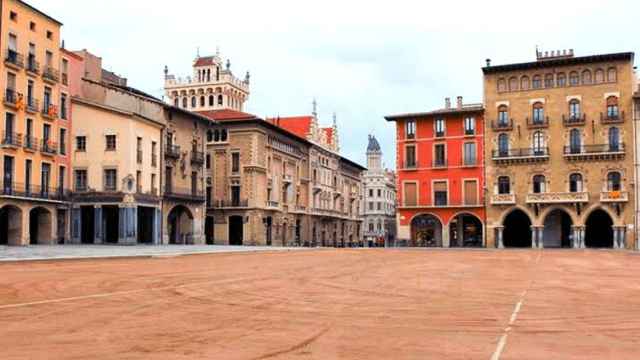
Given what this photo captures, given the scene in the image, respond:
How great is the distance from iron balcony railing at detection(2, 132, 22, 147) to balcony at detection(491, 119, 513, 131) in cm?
4215

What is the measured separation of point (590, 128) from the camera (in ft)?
211

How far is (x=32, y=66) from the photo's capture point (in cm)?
4956

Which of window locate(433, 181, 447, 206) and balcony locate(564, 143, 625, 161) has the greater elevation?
balcony locate(564, 143, 625, 161)

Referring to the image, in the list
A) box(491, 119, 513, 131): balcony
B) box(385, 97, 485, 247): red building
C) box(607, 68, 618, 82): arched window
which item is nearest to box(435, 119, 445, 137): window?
box(385, 97, 485, 247): red building

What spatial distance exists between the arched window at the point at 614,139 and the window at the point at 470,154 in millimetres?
12332

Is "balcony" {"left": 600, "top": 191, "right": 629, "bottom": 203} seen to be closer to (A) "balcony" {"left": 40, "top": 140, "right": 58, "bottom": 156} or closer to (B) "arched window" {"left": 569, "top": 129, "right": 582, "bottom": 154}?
(B) "arched window" {"left": 569, "top": 129, "right": 582, "bottom": 154}

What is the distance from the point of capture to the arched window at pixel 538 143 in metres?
66.1

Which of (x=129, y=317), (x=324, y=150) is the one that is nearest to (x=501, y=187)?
(x=324, y=150)

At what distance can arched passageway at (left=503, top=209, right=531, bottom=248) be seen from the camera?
225ft

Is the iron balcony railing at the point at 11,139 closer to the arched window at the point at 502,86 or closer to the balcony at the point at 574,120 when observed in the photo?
the arched window at the point at 502,86

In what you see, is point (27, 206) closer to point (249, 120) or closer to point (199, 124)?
point (199, 124)

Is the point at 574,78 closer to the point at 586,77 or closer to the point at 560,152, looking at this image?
the point at 586,77

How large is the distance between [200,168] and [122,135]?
14.9 metres

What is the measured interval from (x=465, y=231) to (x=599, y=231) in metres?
12.5
